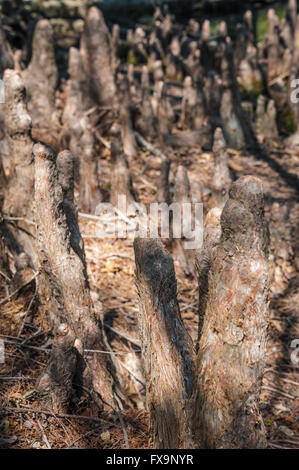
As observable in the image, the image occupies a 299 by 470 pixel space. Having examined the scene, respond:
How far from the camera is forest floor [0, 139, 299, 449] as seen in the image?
2.21m

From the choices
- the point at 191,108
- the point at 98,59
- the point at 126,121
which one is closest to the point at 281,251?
the point at 126,121

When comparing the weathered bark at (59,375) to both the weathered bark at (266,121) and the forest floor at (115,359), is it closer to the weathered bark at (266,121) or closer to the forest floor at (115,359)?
the forest floor at (115,359)

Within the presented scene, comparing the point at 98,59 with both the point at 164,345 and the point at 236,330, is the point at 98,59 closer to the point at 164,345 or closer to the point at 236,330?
the point at 164,345

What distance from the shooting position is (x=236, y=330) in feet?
5.40

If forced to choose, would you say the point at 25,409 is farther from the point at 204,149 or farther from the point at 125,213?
the point at 204,149

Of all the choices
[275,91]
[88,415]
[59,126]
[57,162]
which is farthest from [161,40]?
[88,415]

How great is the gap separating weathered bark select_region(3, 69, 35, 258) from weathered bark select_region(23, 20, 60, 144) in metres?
2.25

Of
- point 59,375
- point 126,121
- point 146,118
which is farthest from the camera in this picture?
point 146,118

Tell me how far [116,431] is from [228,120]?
16.0 ft

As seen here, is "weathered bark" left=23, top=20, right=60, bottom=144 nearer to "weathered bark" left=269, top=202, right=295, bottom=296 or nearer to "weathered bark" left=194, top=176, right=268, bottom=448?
"weathered bark" left=269, top=202, right=295, bottom=296

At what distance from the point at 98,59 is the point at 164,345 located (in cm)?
513

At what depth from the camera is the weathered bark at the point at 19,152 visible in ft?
10.2

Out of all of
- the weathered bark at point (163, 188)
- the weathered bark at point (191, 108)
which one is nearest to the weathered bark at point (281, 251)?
the weathered bark at point (163, 188)
